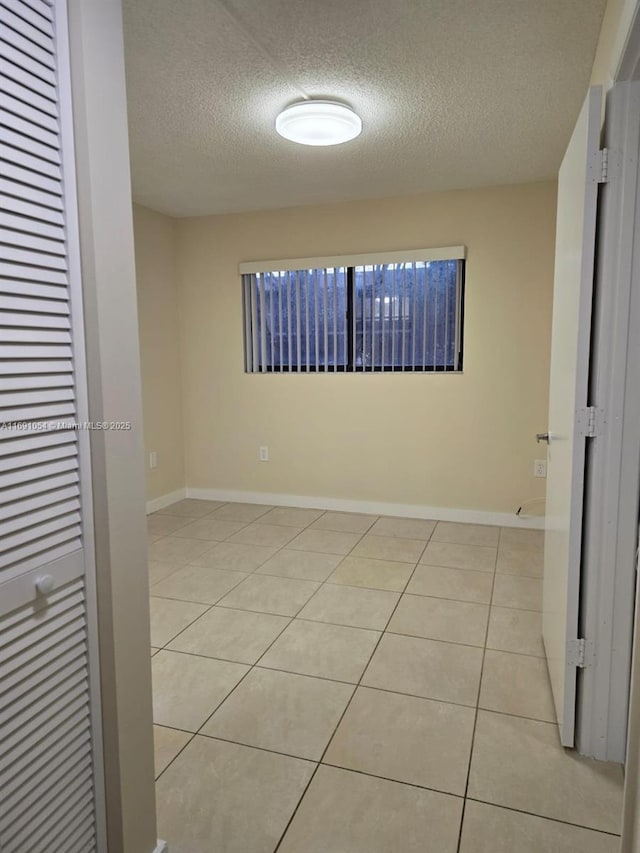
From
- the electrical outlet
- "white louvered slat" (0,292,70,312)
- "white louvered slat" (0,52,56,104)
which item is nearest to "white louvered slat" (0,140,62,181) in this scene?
"white louvered slat" (0,52,56,104)

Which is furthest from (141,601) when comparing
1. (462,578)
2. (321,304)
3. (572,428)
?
(321,304)

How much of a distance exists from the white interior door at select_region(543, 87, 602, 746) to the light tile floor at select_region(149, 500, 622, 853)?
0.73ft

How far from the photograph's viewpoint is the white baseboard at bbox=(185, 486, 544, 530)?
3947mm

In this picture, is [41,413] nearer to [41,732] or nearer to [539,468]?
[41,732]

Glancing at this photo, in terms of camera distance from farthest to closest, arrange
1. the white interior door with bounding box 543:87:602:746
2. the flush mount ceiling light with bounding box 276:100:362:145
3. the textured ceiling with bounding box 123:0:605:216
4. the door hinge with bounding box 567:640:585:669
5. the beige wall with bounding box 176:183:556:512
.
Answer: the beige wall with bounding box 176:183:556:512 < the flush mount ceiling light with bounding box 276:100:362:145 < the textured ceiling with bounding box 123:0:605:216 < the door hinge with bounding box 567:640:585:669 < the white interior door with bounding box 543:87:602:746

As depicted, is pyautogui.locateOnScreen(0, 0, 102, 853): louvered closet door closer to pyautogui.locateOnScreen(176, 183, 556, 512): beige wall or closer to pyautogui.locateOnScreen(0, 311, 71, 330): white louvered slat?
pyautogui.locateOnScreen(0, 311, 71, 330): white louvered slat

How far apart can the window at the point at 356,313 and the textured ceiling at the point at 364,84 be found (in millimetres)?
632

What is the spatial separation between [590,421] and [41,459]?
1443 millimetres

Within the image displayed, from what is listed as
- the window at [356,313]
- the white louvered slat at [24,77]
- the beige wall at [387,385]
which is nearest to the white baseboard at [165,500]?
the beige wall at [387,385]

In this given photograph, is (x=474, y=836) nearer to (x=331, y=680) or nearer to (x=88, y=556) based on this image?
(x=331, y=680)

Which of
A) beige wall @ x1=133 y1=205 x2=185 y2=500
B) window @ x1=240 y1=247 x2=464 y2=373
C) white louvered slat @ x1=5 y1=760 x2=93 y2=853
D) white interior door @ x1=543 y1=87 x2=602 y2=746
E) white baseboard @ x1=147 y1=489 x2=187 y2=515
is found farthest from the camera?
white baseboard @ x1=147 y1=489 x2=187 y2=515

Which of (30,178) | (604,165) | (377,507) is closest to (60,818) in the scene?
(30,178)

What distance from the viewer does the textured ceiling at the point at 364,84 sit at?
6.14 feet

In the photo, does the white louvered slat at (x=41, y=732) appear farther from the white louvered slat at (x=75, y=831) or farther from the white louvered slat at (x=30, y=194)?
the white louvered slat at (x=30, y=194)
